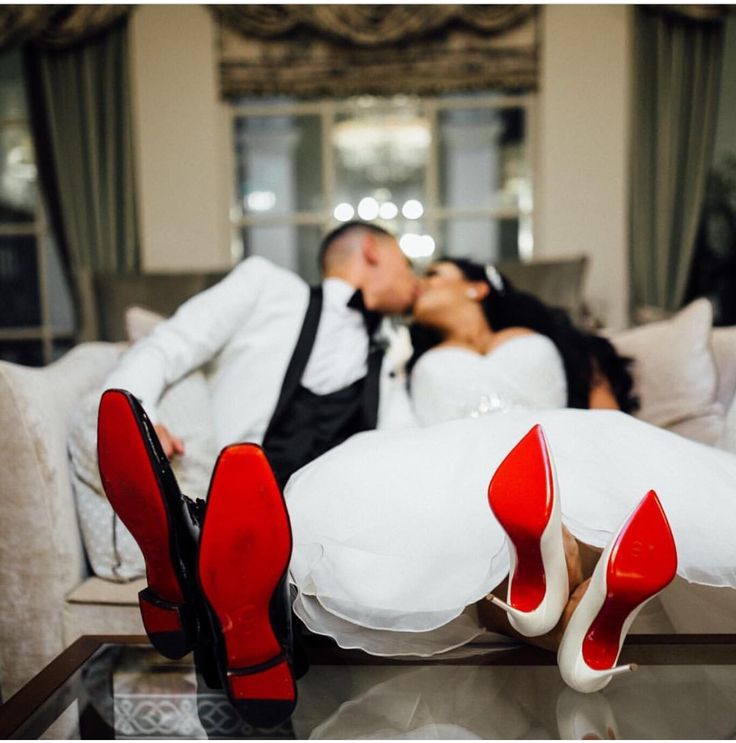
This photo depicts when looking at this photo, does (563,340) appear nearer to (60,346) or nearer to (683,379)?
(683,379)

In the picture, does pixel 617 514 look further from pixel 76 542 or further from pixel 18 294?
pixel 18 294

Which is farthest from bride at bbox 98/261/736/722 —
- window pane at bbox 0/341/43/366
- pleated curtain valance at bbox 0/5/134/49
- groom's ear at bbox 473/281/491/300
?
window pane at bbox 0/341/43/366

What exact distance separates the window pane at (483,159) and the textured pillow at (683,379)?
88.2 inches

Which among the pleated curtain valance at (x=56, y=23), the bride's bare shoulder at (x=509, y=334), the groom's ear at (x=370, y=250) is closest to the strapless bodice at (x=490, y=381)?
the bride's bare shoulder at (x=509, y=334)

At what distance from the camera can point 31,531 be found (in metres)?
1.25

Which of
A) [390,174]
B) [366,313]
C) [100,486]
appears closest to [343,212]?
[390,174]

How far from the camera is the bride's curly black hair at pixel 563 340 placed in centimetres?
162

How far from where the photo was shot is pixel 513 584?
0.81 m

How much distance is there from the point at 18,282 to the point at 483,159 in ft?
8.87

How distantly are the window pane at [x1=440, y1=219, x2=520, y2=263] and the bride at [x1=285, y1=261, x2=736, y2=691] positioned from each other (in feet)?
8.87

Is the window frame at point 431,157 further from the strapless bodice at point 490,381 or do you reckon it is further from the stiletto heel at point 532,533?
the stiletto heel at point 532,533

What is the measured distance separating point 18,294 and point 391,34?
2.51 m

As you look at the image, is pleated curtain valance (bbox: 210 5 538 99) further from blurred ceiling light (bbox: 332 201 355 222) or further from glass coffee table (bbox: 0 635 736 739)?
glass coffee table (bbox: 0 635 736 739)

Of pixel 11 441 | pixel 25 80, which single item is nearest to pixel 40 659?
pixel 11 441
